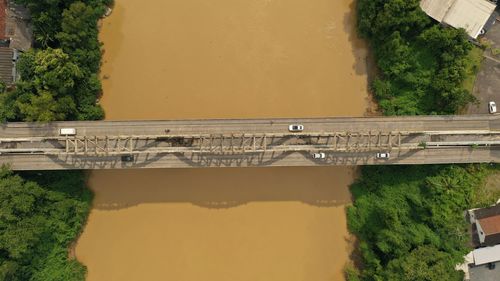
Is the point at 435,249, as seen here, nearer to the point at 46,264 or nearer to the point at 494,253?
the point at 494,253

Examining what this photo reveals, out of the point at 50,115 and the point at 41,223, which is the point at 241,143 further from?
the point at 41,223

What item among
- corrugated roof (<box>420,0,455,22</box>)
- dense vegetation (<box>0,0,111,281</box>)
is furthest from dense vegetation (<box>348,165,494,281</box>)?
dense vegetation (<box>0,0,111,281</box>)

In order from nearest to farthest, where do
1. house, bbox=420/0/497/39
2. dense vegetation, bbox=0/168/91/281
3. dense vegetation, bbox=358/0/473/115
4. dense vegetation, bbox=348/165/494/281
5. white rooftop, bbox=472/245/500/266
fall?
dense vegetation, bbox=0/168/91/281 < dense vegetation, bbox=348/165/494/281 < dense vegetation, bbox=358/0/473/115 < white rooftop, bbox=472/245/500/266 < house, bbox=420/0/497/39

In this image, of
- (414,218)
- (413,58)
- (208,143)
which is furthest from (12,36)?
(414,218)

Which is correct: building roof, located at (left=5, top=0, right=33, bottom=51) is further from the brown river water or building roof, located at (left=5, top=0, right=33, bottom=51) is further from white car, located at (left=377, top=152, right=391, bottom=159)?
white car, located at (left=377, top=152, right=391, bottom=159)

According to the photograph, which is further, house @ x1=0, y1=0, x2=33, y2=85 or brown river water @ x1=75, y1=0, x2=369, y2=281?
brown river water @ x1=75, y1=0, x2=369, y2=281

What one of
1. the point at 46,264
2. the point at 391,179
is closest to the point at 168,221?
the point at 46,264
